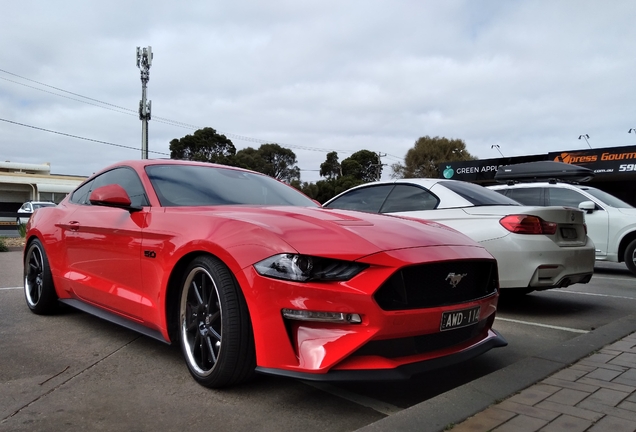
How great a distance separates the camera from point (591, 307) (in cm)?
582

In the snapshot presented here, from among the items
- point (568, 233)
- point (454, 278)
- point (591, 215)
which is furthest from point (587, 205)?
point (454, 278)

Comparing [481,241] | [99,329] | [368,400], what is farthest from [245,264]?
[481,241]

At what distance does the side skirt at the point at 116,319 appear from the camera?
341 centimetres

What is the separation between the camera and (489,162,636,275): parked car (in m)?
8.70

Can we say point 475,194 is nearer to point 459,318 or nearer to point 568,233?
point 568,233

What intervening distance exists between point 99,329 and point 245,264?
2374 mm

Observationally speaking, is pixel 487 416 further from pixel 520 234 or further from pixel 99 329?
pixel 99 329

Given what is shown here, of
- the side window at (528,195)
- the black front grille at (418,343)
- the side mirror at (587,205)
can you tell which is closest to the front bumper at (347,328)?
the black front grille at (418,343)

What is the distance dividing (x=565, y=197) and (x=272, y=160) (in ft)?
144

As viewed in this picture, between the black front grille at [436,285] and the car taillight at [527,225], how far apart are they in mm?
1858

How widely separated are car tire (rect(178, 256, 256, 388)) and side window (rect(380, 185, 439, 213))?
323 cm

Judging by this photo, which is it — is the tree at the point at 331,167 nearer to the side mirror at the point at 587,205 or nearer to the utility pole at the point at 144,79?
the utility pole at the point at 144,79

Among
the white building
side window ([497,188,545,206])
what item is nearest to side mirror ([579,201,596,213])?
side window ([497,188,545,206])

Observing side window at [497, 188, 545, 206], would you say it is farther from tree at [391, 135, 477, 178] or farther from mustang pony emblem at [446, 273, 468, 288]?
tree at [391, 135, 477, 178]
